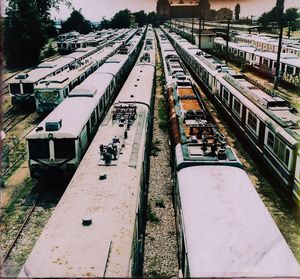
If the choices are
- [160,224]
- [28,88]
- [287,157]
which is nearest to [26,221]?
[160,224]

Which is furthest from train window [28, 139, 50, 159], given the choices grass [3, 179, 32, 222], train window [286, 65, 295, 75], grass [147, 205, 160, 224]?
train window [286, 65, 295, 75]

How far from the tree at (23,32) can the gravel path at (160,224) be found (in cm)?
4099

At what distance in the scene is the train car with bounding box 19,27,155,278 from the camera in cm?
700

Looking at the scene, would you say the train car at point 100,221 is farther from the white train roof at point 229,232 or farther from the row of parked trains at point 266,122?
the row of parked trains at point 266,122

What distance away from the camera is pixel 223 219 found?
8.02m

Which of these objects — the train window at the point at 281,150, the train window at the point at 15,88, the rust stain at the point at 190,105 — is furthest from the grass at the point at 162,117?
the train window at the point at 15,88

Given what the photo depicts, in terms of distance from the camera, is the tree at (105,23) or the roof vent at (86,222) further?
the tree at (105,23)

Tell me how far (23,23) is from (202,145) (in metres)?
48.1

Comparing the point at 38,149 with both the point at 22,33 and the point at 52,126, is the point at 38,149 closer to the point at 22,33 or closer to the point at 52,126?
the point at 52,126

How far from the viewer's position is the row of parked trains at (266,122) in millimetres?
13898

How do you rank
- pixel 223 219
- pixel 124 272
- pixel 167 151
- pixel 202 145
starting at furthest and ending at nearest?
pixel 167 151 < pixel 202 145 < pixel 223 219 < pixel 124 272

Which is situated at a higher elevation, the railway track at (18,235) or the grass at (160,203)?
the grass at (160,203)

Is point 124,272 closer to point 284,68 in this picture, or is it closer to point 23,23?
point 284,68

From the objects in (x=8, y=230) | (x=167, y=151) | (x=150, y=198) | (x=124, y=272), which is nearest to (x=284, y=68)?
(x=167, y=151)
